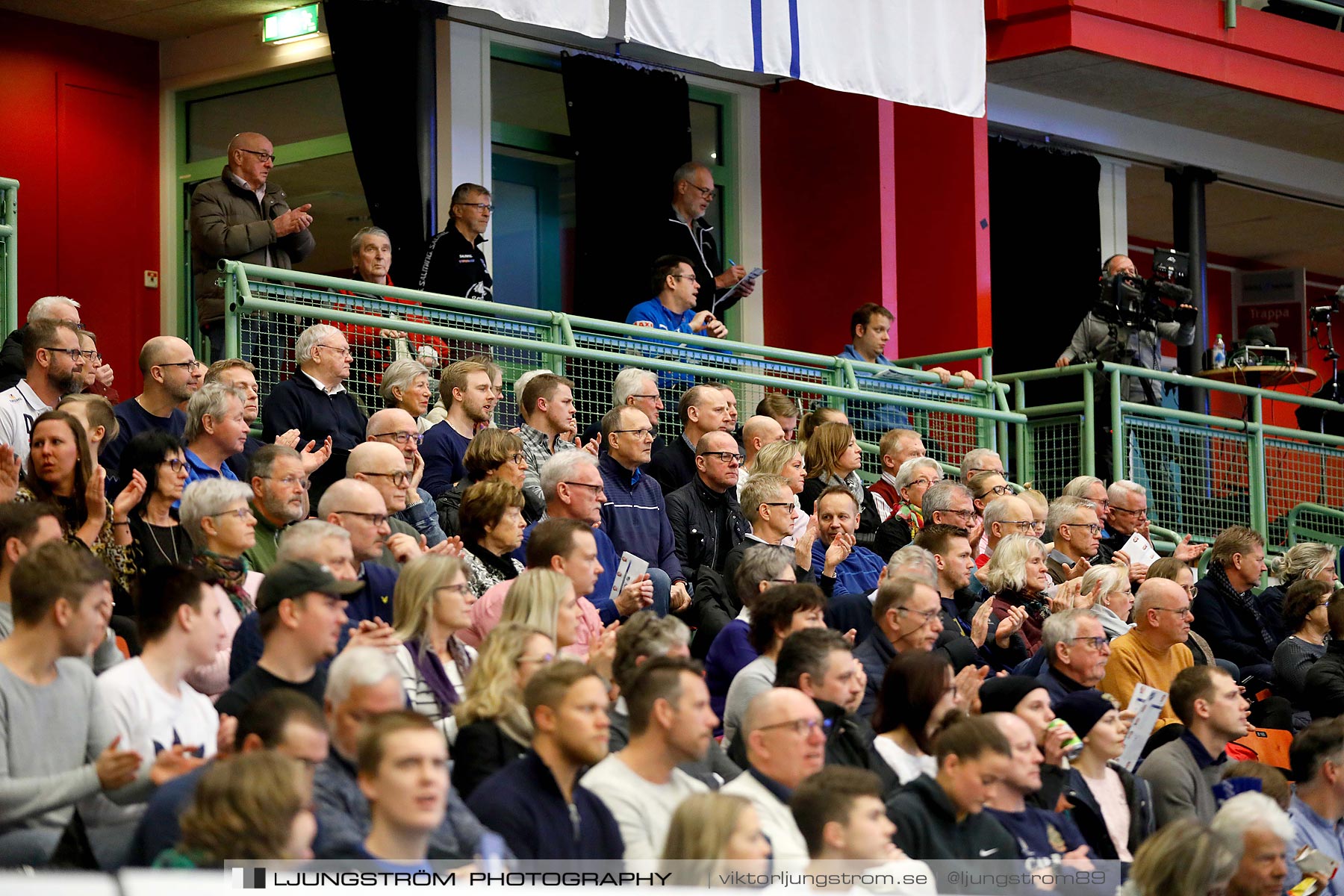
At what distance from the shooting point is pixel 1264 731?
8695mm

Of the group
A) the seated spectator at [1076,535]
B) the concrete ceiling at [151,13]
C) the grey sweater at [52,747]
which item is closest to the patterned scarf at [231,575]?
the grey sweater at [52,747]

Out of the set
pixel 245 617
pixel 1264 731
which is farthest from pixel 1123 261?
pixel 245 617

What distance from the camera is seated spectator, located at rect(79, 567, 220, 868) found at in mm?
5066

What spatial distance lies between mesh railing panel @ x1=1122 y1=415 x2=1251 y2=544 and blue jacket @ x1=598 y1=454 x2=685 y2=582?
4483 millimetres

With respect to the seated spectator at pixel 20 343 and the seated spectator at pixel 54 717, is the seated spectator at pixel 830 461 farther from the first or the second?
the seated spectator at pixel 54 717

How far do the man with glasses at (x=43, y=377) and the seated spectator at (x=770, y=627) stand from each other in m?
2.77

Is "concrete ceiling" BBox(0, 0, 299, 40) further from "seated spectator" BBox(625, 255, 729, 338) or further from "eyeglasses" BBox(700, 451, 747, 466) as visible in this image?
"eyeglasses" BBox(700, 451, 747, 466)

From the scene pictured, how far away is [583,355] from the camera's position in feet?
31.6

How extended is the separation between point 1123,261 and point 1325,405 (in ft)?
5.81

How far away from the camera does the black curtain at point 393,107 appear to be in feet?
38.1

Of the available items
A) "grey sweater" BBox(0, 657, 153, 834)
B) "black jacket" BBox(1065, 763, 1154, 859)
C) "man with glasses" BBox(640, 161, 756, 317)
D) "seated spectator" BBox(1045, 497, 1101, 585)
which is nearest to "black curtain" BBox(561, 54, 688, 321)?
"man with glasses" BBox(640, 161, 756, 317)

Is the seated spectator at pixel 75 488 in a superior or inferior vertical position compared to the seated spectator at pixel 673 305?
inferior

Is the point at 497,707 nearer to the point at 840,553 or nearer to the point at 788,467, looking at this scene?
the point at 840,553

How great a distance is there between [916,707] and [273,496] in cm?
235
